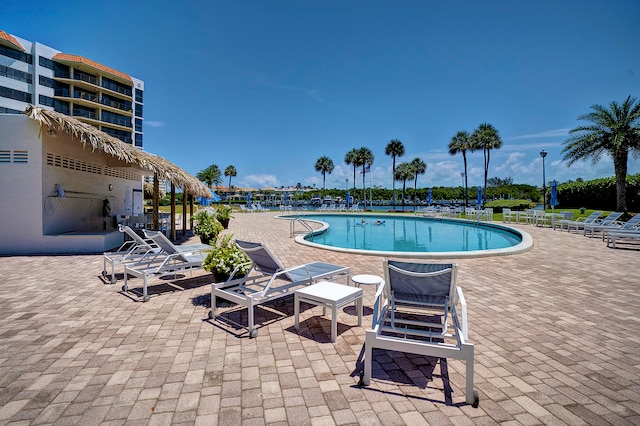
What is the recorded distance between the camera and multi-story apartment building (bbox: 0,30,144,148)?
1369 inches

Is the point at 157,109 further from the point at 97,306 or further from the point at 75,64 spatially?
the point at 97,306

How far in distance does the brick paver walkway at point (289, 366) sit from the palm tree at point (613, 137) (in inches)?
767

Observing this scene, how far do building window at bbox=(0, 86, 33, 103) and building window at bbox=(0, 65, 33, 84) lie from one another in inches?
57.5

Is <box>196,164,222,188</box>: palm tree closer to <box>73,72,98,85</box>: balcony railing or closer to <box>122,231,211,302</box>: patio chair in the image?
<box>73,72,98,85</box>: balcony railing

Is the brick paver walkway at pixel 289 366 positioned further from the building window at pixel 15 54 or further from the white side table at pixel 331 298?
the building window at pixel 15 54

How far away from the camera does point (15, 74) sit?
116 feet

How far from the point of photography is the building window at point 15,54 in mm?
34094

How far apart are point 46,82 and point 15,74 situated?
289 centimetres

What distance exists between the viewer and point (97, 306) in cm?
448

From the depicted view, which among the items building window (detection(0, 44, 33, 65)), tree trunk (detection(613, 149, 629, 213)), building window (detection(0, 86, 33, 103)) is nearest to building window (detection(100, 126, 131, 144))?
building window (detection(0, 86, 33, 103))

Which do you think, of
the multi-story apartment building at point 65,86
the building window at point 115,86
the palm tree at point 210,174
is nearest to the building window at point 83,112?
the multi-story apartment building at point 65,86

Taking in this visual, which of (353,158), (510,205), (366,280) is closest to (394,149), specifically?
(353,158)

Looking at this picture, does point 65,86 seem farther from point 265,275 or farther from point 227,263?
point 265,275

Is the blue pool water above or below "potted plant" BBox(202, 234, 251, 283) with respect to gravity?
below
